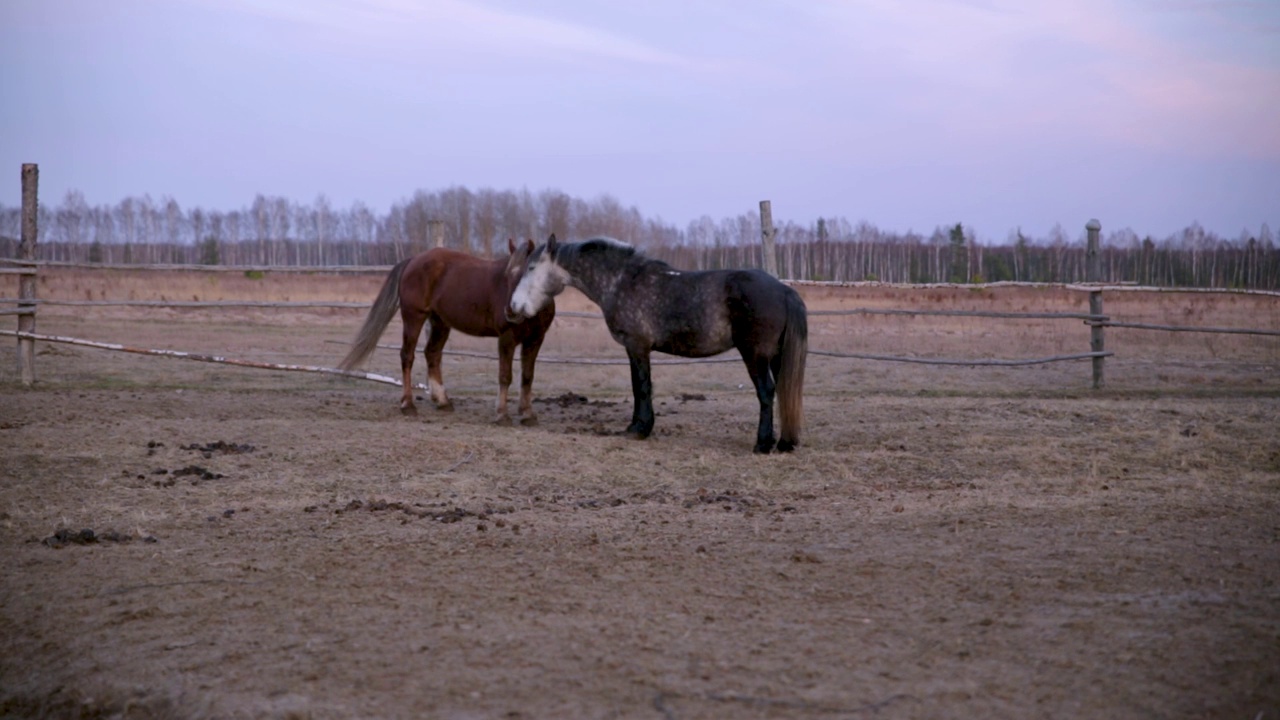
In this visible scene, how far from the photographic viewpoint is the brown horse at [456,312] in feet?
29.2

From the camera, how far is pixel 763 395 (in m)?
7.62

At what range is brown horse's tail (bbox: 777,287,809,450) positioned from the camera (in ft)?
24.3

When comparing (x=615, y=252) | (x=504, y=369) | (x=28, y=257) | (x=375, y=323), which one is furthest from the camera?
(x=28, y=257)

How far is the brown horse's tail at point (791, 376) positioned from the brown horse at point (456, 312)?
7.13 feet

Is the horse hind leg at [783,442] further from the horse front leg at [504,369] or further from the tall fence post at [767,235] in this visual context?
the tall fence post at [767,235]

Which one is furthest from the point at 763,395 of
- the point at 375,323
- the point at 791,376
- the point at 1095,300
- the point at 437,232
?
the point at 1095,300

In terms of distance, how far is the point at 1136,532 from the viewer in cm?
488

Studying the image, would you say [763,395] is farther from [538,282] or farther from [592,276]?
[538,282]

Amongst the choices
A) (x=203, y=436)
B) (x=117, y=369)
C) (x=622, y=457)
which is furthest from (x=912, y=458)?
(x=117, y=369)

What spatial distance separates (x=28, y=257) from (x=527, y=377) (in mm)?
6223

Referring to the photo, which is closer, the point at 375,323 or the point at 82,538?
the point at 82,538

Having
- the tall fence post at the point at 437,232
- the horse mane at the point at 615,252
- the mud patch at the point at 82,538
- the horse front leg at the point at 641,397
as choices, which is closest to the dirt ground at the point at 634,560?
the mud patch at the point at 82,538

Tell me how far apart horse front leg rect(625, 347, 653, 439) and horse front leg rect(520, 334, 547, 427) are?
3.69ft

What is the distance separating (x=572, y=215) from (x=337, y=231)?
1245 cm
